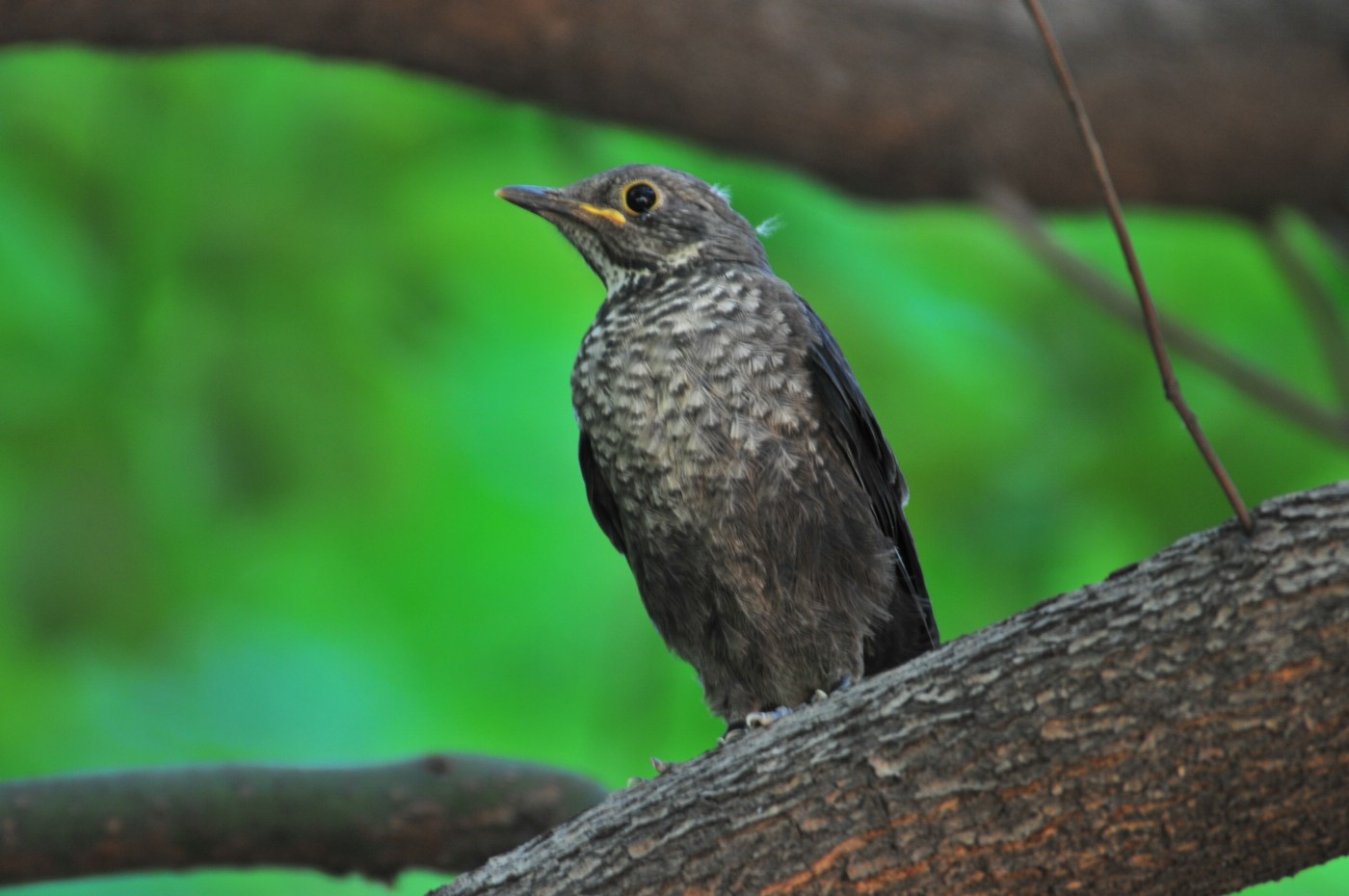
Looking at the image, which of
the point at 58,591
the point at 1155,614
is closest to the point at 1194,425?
the point at 1155,614

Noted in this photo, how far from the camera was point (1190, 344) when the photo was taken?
471 centimetres

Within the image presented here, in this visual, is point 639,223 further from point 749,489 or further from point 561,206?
point 749,489

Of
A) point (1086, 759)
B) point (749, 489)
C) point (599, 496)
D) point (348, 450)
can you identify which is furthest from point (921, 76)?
point (1086, 759)

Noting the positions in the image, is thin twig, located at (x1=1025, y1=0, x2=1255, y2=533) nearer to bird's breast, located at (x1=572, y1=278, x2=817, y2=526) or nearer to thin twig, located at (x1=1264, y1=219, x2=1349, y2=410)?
bird's breast, located at (x1=572, y1=278, x2=817, y2=526)

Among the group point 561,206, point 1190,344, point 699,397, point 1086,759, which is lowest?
point 1086,759

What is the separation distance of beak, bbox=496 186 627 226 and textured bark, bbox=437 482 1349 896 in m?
1.78

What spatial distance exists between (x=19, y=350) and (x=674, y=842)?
3.66 meters

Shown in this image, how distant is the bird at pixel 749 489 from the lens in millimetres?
3428

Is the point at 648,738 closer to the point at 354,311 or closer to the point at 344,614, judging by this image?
the point at 344,614

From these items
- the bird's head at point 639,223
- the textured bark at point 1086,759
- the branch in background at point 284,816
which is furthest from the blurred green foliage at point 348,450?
the textured bark at point 1086,759

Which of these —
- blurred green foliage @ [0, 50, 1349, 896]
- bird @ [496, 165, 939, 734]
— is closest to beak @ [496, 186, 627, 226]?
bird @ [496, 165, 939, 734]

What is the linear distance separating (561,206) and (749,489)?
1.05 metres

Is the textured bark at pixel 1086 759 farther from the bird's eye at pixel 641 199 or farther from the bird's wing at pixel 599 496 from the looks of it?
the bird's eye at pixel 641 199

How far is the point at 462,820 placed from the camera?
385 cm
